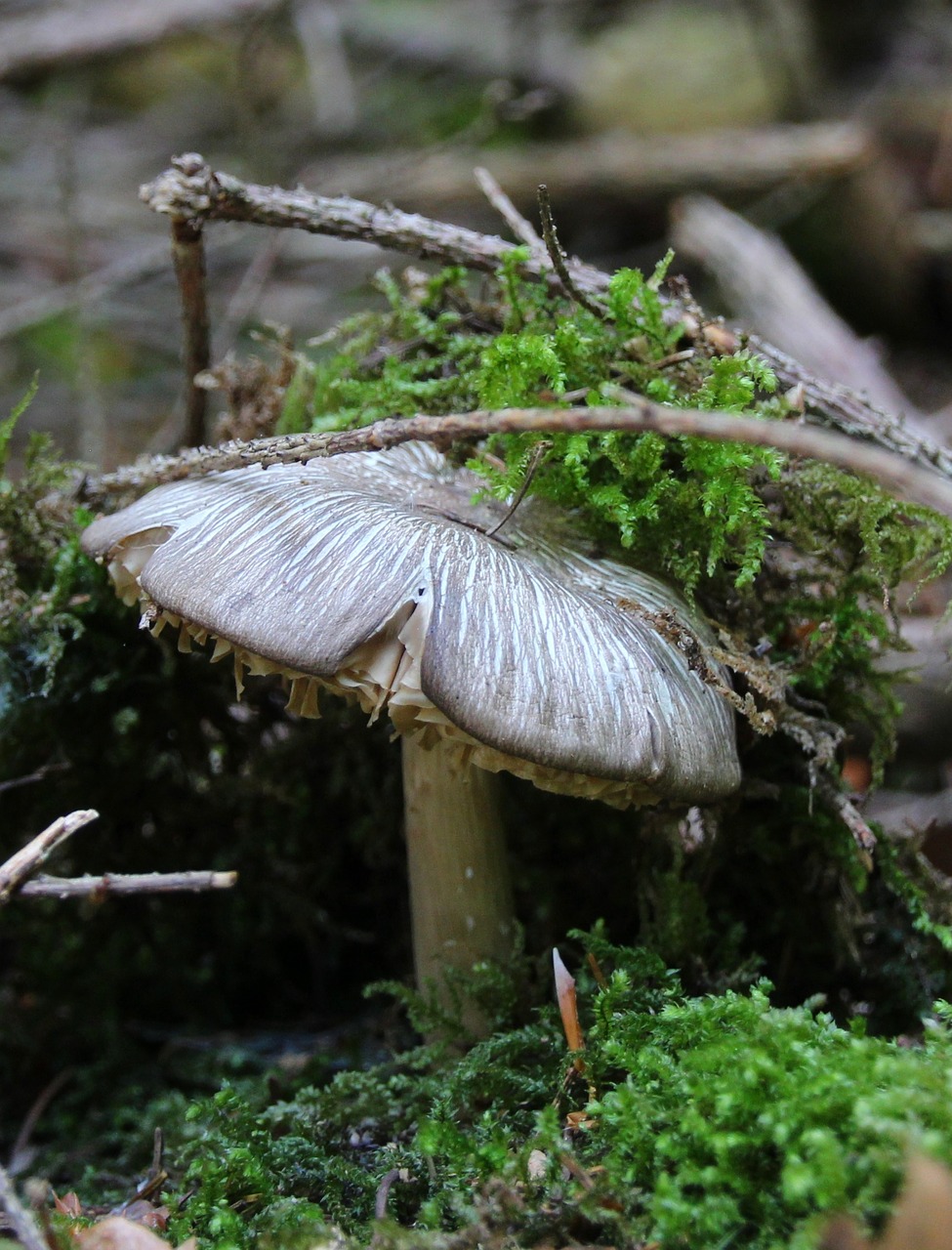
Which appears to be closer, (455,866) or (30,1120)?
(455,866)

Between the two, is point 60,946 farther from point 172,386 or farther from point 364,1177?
point 172,386

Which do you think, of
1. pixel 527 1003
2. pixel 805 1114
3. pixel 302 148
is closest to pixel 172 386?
pixel 302 148

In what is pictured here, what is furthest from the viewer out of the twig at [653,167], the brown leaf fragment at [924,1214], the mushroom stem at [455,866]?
the twig at [653,167]

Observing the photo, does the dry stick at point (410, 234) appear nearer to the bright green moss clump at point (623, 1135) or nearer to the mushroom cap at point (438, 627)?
the mushroom cap at point (438, 627)

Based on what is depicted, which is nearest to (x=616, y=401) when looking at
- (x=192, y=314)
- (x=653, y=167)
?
(x=192, y=314)

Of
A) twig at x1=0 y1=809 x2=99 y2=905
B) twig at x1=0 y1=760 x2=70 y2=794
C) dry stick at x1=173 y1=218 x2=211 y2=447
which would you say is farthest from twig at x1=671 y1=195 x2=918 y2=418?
twig at x1=0 y1=809 x2=99 y2=905

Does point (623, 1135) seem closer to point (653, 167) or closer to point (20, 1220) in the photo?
point (20, 1220)

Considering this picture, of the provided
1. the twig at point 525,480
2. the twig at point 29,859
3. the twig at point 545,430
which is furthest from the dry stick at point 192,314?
the twig at point 29,859
